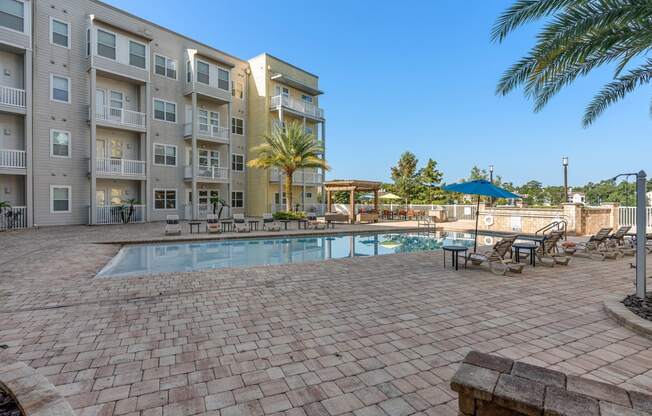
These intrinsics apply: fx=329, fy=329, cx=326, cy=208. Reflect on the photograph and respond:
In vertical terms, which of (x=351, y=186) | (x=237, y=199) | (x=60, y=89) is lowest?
(x=237, y=199)

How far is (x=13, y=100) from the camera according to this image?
630 inches

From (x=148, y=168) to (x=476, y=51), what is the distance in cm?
2197

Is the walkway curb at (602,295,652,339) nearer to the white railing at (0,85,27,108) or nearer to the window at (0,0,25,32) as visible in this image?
the white railing at (0,85,27,108)

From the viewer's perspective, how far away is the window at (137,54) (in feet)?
64.6

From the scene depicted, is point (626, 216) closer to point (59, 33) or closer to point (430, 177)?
point (430, 177)

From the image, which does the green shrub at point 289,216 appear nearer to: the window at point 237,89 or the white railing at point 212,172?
the white railing at point 212,172

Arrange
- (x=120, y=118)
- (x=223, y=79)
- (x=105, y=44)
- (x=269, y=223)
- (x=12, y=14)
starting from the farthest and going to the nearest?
(x=223, y=79) → (x=120, y=118) → (x=269, y=223) → (x=105, y=44) → (x=12, y=14)

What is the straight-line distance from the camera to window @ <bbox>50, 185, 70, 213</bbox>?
1738 cm

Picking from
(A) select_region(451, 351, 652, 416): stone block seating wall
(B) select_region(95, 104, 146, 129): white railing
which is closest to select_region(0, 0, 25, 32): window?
(B) select_region(95, 104, 146, 129): white railing

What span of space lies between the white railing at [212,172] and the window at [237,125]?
383 cm

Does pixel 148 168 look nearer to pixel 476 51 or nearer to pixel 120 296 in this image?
pixel 120 296

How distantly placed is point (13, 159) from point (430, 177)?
3843 cm

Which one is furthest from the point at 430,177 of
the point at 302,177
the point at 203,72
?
the point at 203,72

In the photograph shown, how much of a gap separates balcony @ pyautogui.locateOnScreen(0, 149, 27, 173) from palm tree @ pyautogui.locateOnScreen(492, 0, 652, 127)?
20.7 metres
